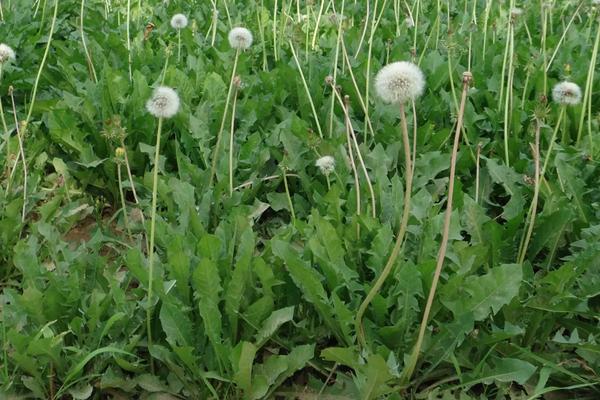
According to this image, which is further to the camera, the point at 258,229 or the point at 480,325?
the point at 258,229

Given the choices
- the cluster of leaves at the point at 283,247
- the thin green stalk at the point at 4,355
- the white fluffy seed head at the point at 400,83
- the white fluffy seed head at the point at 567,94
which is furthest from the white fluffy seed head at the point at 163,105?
the white fluffy seed head at the point at 567,94

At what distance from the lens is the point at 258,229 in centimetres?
302

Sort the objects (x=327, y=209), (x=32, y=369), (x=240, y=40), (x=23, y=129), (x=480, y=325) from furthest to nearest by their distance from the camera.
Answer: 1. (x=240, y=40)
2. (x=23, y=129)
3. (x=327, y=209)
4. (x=480, y=325)
5. (x=32, y=369)

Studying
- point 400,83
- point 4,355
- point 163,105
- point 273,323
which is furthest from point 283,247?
point 4,355

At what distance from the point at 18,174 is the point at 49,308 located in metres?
1.01

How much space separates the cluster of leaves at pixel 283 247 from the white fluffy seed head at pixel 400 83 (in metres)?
0.59

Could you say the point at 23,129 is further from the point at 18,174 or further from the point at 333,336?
the point at 333,336

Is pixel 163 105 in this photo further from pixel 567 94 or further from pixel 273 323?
pixel 567 94

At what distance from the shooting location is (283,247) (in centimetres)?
238

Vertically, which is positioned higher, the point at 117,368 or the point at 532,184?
the point at 532,184

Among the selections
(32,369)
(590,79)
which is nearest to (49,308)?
(32,369)

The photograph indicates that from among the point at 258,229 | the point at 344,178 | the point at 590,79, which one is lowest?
the point at 258,229

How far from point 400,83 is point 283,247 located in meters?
0.72

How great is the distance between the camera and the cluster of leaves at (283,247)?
7.29 ft
